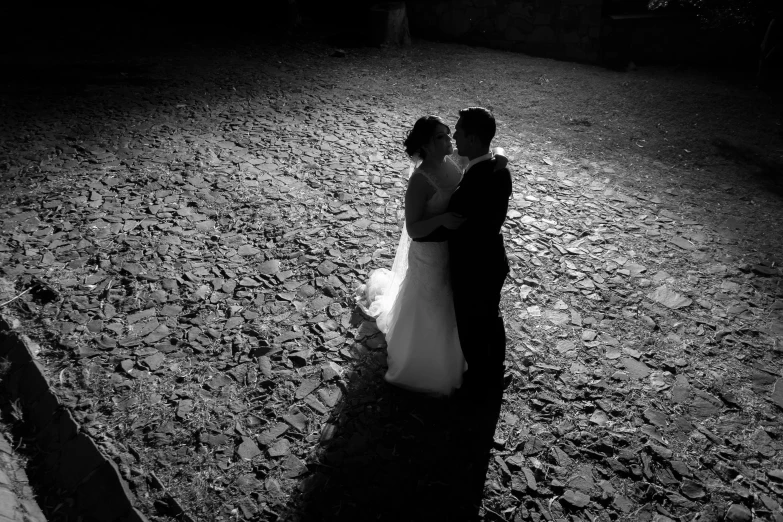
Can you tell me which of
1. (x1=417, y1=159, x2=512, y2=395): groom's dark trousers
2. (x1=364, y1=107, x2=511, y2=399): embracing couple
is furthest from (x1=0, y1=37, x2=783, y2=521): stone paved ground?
(x1=417, y1=159, x2=512, y2=395): groom's dark trousers

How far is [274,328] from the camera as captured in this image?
5203 mm

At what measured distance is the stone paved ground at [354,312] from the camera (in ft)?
12.7

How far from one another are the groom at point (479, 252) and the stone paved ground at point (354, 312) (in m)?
0.41

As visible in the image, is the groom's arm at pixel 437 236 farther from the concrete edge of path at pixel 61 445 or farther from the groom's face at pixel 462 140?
the concrete edge of path at pixel 61 445

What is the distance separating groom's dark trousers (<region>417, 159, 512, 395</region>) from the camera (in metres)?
3.69

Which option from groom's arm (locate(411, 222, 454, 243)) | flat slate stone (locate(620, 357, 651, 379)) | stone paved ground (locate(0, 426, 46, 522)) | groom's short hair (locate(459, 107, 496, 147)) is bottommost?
stone paved ground (locate(0, 426, 46, 522))

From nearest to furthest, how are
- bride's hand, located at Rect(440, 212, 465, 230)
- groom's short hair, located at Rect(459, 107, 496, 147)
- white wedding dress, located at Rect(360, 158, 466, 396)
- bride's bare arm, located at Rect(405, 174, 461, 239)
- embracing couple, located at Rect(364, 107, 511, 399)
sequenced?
groom's short hair, located at Rect(459, 107, 496, 147) → embracing couple, located at Rect(364, 107, 511, 399) → bride's hand, located at Rect(440, 212, 465, 230) → bride's bare arm, located at Rect(405, 174, 461, 239) → white wedding dress, located at Rect(360, 158, 466, 396)

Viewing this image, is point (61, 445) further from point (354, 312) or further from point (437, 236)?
point (437, 236)

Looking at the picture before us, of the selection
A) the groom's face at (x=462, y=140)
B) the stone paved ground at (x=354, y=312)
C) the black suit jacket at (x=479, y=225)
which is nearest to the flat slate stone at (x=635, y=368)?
the stone paved ground at (x=354, y=312)

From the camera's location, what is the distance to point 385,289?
18.0 ft

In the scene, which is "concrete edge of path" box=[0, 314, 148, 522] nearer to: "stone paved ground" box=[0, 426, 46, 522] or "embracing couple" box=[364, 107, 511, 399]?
"stone paved ground" box=[0, 426, 46, 522]

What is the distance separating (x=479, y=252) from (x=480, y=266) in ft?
0.37

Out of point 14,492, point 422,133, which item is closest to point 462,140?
point 422,133

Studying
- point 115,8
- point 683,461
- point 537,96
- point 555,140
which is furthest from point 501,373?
point 115,8
